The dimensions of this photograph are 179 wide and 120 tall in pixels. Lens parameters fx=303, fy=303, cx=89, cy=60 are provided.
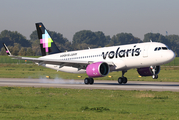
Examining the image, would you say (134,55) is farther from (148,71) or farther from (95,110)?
(95,110)

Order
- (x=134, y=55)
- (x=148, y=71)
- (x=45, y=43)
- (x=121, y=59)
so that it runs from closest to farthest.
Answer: (x=134, y=55) → (x=121, y=59) → (x=148, y=71) → (x=45, y=43)

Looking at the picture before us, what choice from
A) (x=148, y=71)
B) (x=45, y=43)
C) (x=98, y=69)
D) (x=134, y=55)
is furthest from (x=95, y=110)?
(x=45, y=43)

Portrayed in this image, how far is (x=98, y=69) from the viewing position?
36469mm

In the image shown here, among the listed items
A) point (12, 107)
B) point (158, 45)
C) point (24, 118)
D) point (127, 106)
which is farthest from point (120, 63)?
point (24, 118)

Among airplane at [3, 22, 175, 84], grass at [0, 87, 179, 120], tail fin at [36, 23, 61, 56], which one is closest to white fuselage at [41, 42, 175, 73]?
airplane at [3, 22, 175, 84]

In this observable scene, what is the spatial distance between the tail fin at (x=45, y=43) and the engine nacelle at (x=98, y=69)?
1193 centimetres

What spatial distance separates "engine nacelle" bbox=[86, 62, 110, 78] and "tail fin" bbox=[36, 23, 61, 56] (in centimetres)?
1193

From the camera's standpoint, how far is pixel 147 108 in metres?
→ 18.2

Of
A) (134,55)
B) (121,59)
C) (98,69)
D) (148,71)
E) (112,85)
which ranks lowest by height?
(112,85)

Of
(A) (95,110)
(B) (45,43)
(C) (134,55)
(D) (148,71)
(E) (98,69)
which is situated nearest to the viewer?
(A) (95,110)

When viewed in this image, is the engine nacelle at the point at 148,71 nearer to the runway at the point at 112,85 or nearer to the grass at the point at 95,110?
the runway at the point at 112,85

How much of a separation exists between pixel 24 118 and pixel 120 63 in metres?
23.9

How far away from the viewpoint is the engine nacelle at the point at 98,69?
120 feet

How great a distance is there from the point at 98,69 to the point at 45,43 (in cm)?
1494
